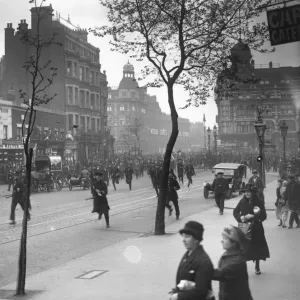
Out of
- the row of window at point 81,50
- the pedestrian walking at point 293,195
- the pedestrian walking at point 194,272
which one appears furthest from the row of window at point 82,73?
the pedestrian walking at point 194,272

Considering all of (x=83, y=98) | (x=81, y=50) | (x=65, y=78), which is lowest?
(x=83, y=98)

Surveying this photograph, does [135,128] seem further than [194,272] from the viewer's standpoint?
Yes

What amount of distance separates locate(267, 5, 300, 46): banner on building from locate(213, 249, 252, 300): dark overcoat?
4192 mm

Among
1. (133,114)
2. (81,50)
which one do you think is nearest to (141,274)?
(81,50)

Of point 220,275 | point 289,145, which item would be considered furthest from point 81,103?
point 220,275

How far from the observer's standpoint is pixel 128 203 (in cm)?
2647

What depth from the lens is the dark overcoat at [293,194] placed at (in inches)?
621

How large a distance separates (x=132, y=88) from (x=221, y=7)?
124467mm

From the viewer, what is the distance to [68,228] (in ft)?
57.0

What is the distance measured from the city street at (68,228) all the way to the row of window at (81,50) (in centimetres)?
4307

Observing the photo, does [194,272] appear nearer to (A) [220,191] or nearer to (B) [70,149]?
(A) [220,191]

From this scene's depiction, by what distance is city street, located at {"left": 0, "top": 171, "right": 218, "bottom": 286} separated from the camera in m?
12.5

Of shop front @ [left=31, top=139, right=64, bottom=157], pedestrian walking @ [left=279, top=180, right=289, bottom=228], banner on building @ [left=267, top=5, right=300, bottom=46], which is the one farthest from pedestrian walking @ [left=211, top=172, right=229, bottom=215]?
shop front @ [left=31, top=139, right=64, bottom=157]

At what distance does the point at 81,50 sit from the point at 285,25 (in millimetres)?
66836
